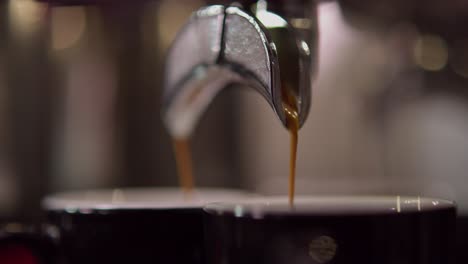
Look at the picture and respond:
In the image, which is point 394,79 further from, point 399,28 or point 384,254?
point 384,254

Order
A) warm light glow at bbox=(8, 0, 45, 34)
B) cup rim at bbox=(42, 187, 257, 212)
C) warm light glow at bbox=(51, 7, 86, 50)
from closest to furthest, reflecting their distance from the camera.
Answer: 1. cup rim at bbox=(42, 187, 257, 212)
2. warm light glow at bbox=(8, 0, 45, 34)
3. warm light glow at bbox=(51, 7, 86, 50)

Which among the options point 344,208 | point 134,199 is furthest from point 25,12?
point 344,208

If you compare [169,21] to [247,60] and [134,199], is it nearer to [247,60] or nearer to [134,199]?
[134,199]

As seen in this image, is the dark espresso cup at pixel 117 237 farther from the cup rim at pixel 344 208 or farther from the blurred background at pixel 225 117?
the blurred background at pixel 225 117

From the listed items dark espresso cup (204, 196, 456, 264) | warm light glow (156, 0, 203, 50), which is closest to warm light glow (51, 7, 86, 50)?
warm light glow (156, 0, 203, 50)

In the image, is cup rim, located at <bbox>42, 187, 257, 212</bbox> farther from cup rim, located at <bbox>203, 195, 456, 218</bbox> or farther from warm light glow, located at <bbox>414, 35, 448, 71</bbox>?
warm light glow, located at <bbox>414, 35, 448, 71</bbox>

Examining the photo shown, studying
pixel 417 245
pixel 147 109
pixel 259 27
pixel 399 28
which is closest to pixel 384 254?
pixel 417 245
